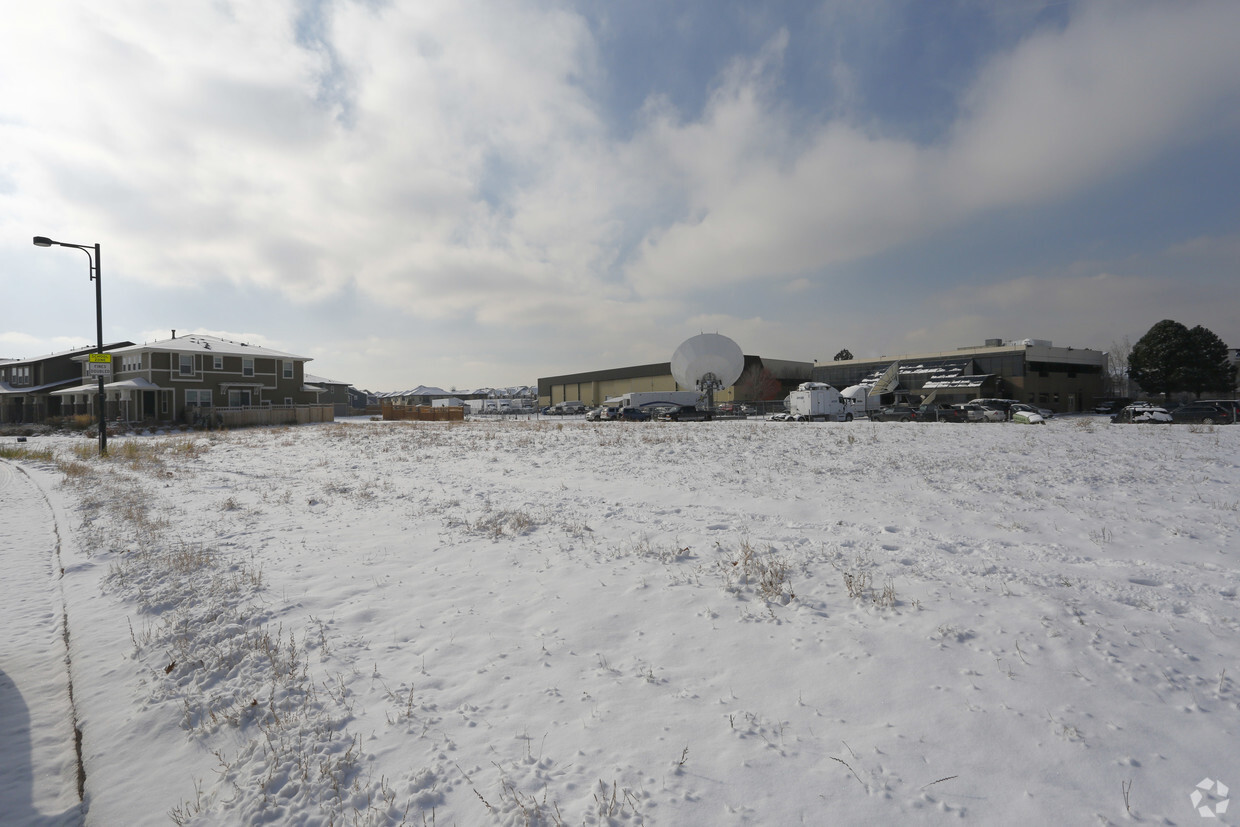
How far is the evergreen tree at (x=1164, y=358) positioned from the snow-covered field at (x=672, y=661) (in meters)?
72.8

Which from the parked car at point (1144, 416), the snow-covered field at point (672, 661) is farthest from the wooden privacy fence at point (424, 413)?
the parked car at point (1144, 416)

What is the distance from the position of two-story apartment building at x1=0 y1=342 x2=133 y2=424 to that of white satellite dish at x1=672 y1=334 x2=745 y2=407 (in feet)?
195

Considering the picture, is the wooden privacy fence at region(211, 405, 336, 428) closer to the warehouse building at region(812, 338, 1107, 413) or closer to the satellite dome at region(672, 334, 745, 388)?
the satellite dome at region(672, 334, 745, 388)

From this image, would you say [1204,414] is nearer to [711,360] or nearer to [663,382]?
[711,360]

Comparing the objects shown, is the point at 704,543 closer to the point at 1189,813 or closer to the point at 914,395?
the point at 1189,813

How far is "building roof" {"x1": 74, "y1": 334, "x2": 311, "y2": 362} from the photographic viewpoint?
A: 47875 mm

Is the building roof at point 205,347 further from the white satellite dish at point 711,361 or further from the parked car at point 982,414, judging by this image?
the parked car at point 982,414

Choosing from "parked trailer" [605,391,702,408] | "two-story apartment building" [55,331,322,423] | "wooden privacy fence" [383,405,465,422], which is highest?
"two-story apartment building" [55,331,322,423]

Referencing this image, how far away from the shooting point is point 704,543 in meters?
8.29

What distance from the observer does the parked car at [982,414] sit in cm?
3759

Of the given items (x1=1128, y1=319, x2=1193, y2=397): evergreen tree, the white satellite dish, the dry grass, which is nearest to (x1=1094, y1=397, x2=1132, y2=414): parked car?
(x1=1128, y1=319, x2=1193, y2=397): evergreen tree

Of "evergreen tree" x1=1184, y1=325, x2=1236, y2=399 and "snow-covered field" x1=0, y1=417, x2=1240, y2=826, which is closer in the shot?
"snow-covered field" x1=0, y1=417, x2=1240, y2=826

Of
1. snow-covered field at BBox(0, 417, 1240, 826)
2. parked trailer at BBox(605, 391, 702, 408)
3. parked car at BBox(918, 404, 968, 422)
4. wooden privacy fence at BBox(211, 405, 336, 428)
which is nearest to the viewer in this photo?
snow-covered field at BBox(0, 417, 1240, 826)

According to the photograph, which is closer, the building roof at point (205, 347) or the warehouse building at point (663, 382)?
the building roof at point (205, 347)
